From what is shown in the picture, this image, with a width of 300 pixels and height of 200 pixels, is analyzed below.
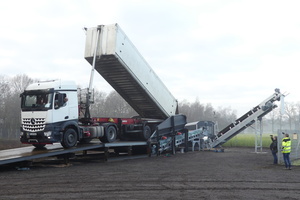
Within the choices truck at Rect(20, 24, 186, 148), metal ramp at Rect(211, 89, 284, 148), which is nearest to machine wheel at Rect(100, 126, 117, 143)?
truck at Rect(20, 24, 186, 148)

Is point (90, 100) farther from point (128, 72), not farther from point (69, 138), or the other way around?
point (128, 72)

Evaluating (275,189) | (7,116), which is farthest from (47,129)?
(7,116)

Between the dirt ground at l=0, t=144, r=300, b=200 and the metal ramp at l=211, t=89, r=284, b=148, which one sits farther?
the metal ramp at l=211, t=89, r=284, b=148

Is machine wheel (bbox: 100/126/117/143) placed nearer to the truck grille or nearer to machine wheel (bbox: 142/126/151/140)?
machine wheel (bbox: 142/126/151/140)

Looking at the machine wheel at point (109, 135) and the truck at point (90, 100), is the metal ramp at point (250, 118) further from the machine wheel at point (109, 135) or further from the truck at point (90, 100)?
the machine wheel at point (109, 135)

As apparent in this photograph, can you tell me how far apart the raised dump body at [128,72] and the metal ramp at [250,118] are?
697 cm

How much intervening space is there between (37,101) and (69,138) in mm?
1973

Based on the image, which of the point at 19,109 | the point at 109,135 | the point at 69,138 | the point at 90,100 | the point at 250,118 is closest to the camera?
the point at 69,138

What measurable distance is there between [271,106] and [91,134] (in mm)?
13269

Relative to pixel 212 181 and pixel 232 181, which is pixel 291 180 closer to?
pixel 232 181

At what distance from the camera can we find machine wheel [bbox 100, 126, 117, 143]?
14.4m

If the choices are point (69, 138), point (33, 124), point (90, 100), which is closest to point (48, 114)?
point (33, 124)

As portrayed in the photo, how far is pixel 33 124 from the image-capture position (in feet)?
39.0

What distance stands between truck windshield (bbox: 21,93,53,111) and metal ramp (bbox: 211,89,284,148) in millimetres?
15045
